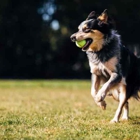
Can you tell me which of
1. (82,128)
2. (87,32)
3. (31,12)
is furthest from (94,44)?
(31,12)

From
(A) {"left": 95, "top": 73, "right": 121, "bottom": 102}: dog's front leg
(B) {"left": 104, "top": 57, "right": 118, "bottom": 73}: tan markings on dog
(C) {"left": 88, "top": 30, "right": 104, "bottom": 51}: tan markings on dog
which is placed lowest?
(A) {"left": 95, "top": 73, "right": 121, "bottom": 102}: dog's front leg

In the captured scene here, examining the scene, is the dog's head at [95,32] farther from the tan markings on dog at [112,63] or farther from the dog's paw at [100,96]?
the dog's paw at [100,96]

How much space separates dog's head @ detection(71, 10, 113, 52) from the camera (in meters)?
6.87

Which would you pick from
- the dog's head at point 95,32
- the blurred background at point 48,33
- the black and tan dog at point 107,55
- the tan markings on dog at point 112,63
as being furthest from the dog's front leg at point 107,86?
the blurred background at point 48,33

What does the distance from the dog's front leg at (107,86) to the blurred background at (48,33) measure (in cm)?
2473

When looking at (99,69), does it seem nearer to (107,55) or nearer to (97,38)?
(107,55)

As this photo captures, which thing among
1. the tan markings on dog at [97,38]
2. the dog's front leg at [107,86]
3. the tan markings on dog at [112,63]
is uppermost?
the tan markings on dog at [97,38]

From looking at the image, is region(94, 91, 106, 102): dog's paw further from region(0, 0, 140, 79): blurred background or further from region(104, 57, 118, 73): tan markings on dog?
region(0, 0, 140, 79): blurred background

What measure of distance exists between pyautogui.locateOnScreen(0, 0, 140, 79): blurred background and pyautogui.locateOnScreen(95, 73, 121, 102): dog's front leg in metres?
24.7

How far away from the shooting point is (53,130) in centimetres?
567

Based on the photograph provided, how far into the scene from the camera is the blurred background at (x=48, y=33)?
31.3m

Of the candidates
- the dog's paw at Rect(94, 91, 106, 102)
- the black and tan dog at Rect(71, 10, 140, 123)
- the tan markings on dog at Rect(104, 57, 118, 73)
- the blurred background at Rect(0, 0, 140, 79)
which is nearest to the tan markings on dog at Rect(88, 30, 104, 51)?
the black and tan dog at Rect(71, 10, 140, 123)

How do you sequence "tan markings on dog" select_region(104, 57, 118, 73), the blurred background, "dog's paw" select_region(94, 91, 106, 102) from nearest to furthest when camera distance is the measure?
"dog's paw" select_region(94, 91, 106, 102) < "tan markings on dog" select_region(104, 57, 118, 73) < the blurred background

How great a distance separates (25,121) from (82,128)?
4.00 ft
